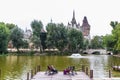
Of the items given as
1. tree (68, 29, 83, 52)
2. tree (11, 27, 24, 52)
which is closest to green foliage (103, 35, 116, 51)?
tree (68, 29, 83, 52)

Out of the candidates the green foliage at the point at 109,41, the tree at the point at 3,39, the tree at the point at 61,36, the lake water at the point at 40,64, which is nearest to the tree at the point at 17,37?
the tree at the point at 3,39

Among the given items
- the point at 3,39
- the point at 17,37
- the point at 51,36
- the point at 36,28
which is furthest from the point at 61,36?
the point at 3,39

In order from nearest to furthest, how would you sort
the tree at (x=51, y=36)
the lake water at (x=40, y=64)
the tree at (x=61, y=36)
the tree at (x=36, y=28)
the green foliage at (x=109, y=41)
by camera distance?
1. the lake water at (x=40, y=64)
2. the green foliage at (x=109, y=41)
3. the tree at (x=61, y=36)
4. the tree at (x=51, y=36)
5. the tree at (x=36, y=28)

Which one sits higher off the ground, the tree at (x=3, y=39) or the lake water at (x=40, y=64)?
the tree at (x=3, y=39)

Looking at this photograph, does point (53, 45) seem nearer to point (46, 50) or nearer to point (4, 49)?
point (46, 50)

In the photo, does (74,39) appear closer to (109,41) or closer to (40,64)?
(109,41)

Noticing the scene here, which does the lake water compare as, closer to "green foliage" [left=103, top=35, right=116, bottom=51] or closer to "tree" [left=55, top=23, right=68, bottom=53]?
"green foliage" [left=103, top=35, right=116, bottom=51]

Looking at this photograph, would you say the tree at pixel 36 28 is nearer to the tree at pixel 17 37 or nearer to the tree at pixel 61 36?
the tree at pixel 17 37

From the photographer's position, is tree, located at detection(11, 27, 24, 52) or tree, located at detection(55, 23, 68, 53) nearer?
tree, located at detection(11, 27, 24, 52)

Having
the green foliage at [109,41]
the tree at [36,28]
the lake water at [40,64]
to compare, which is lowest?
the lake water at [40,64]

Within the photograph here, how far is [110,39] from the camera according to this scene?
125250 millimetres

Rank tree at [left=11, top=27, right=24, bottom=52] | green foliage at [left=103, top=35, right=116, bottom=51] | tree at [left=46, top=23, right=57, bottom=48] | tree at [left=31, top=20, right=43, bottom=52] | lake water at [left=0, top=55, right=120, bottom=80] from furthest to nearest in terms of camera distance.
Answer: tree at [left=31, top=20, right=43, bottom=52]
tree at [left=46, top=23, right=57, bottom=48]
green foliage at [left=103, top=35, right=116, bottom=51]
tree at [left=11, top=27, right=24, bottom=52]
lake water at [left=0, top=55, right=120, bottom=80]

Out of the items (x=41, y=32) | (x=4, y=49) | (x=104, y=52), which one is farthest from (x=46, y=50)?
(x=104, y=52)

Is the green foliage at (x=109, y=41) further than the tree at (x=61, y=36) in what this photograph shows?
No
